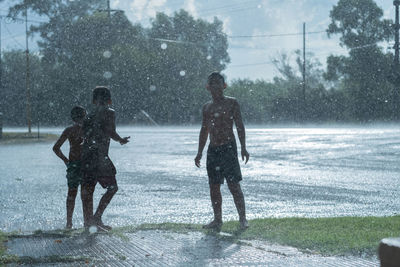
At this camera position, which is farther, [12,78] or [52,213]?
[12,78]

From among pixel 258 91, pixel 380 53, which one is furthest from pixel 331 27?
pixel 258 91

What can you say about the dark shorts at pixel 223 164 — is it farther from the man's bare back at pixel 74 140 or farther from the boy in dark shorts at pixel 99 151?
the man's bare back at pixel 74 140

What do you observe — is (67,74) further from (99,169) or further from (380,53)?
(99,169)

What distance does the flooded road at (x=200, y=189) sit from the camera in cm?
930

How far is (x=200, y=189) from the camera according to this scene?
12.4 m

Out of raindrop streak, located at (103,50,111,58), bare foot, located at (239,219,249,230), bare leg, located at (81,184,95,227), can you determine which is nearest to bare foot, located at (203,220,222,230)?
bare foot, located at (239,219,249,230)

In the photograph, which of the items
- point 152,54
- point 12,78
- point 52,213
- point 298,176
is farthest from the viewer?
point 12,78

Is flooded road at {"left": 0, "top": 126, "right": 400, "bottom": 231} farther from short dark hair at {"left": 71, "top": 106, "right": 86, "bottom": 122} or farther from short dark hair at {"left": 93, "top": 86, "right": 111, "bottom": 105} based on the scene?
short dark hair at {"left": 93, "top": 86, "right": 111, "bottom": 105}

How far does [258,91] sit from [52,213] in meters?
71.1

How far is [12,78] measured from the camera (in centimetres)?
7931

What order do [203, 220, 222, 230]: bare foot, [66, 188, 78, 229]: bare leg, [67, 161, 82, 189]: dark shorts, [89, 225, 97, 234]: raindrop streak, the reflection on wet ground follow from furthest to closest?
[66, 188, 78, 229]: bare leg → [67, 161, 82, 189]: dark shorts → [203, 220, 222, 230]: bare foot → [89, 225, 97, 234]: raindrop streak → the reflection on wet ground

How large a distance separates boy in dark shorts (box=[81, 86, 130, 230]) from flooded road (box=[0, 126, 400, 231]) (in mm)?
1243

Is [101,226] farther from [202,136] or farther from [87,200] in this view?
[202,136]

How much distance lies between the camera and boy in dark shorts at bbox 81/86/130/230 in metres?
7.38
